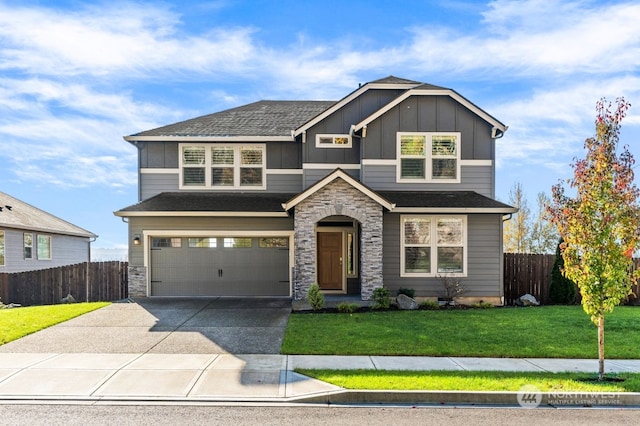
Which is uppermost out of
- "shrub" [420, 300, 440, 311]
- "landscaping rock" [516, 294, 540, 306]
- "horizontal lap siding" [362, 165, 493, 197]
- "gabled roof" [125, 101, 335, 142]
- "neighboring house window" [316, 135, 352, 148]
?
"gabled roof" [125, 101, 335, 142]

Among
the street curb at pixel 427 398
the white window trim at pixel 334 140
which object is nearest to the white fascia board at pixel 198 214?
the white window trim at pixel 334 140

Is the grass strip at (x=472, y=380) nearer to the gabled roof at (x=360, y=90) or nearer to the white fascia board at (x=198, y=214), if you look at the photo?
the white fascia board at (x=198, y=214)

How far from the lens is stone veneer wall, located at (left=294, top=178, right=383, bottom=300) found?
1379cm

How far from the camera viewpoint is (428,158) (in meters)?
15.6

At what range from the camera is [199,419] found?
5.75 m

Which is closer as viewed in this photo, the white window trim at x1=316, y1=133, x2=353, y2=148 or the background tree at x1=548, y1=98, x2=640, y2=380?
the background tree at x1=548, y1=98, x2=640, y2=380

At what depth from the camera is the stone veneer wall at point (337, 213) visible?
13.8 meters

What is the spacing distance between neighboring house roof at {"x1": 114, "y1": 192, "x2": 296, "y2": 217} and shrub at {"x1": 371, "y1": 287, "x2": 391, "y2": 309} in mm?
4223

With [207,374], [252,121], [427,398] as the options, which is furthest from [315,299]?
[252,121]

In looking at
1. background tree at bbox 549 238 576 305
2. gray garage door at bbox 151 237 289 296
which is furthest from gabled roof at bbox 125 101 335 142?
background tree at bbox 549 238 576 305

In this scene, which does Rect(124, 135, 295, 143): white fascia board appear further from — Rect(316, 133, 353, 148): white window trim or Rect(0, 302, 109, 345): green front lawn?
Rect(0, 302, 109, 345): green front lawn

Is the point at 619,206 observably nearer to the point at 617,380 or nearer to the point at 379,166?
the point at 617,380

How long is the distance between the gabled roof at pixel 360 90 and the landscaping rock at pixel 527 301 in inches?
336

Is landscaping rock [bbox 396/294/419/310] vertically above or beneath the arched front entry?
beneath
